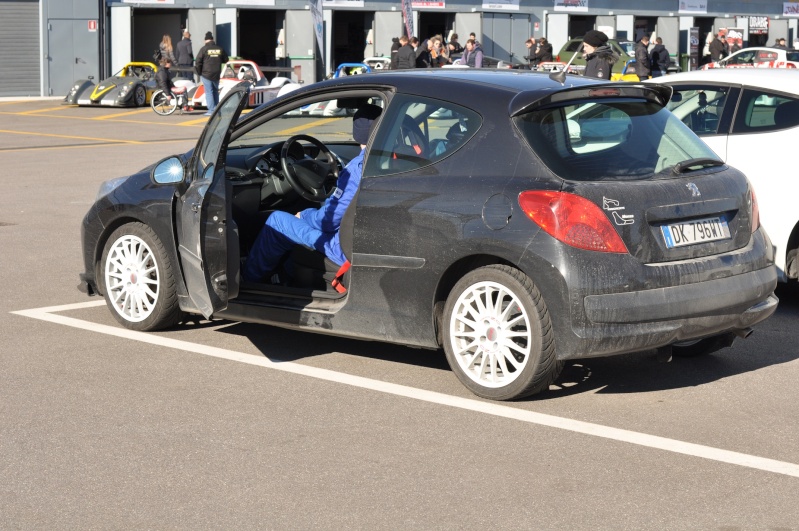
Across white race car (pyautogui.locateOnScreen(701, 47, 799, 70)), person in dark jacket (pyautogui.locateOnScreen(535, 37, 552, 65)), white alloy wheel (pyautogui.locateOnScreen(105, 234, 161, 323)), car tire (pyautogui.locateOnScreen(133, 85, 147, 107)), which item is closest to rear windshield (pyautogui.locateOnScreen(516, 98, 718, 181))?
white alloy wheel (pyautogui.locateOnScreen(105, 234, 161, 323))

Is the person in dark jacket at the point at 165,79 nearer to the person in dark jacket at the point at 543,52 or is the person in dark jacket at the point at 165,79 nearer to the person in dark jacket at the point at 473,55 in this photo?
the person in dark jacket at the point at 473,55

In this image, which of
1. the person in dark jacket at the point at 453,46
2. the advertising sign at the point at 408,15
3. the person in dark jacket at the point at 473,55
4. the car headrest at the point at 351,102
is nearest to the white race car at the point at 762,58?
the person in dark jacket at the point at 473,55

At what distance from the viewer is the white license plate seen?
580cm

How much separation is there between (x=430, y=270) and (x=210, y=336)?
6.04 ft

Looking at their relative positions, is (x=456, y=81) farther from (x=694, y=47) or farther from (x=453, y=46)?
(x=694, y=47)

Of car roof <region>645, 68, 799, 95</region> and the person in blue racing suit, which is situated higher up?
car roof <region>645, 68, 799, 95</region>

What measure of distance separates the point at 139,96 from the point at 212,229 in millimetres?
25741

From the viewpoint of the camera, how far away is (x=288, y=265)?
7031 mm

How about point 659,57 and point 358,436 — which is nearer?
point 358,436

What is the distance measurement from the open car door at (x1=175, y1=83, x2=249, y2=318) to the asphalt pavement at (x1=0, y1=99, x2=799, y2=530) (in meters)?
0.43

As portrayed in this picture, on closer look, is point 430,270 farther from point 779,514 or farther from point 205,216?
point 779,514

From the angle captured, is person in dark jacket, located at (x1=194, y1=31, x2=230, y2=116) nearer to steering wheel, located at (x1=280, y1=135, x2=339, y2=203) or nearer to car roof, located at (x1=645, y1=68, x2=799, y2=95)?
car roof, located at (x1=645, y1=68, x2=799, y2=95)

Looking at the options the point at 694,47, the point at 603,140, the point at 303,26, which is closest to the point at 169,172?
the point at 603,140

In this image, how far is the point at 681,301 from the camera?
571 centimetres
